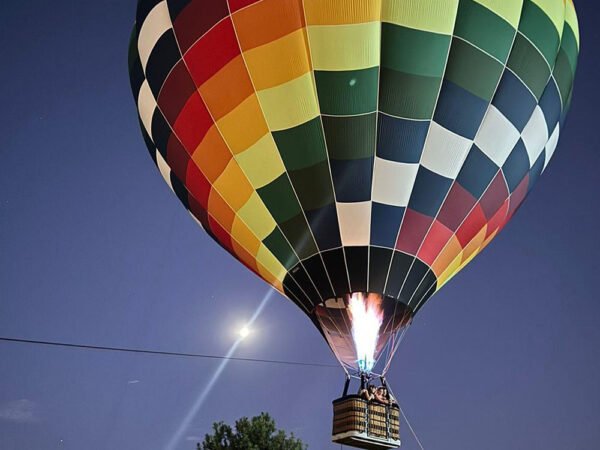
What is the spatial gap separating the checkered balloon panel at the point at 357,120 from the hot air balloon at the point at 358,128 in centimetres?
1

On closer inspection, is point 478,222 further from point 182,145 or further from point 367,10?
point 182,145

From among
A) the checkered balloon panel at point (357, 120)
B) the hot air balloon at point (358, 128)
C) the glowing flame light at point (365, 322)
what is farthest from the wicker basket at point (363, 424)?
the checkered balloon panel at point (357, 120)

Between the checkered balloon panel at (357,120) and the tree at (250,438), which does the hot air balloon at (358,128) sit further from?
the tree at (250,438)

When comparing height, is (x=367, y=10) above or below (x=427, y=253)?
above

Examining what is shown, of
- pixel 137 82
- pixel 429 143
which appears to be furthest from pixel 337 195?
pixel 137 82

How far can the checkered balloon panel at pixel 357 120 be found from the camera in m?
7.46

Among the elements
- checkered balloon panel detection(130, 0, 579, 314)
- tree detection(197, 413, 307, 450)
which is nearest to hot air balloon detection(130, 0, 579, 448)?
checkered balloon panel detection(130, 0, 579, 314)

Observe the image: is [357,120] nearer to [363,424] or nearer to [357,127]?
[357,127]

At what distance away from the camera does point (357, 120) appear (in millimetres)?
7547

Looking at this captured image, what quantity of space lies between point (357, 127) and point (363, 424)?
A: 2.99 metres

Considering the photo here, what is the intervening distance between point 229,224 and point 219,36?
7.21ft

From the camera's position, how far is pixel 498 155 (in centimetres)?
823

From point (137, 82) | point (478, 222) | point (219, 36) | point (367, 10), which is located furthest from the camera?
point (137, 82)

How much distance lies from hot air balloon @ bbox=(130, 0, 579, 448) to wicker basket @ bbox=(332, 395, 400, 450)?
3cm
